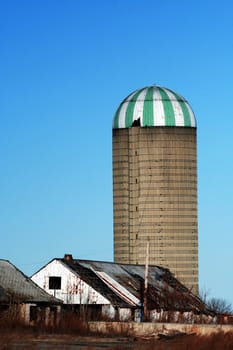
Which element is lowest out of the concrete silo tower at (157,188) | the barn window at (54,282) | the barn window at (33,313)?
the barn window at (33,313)

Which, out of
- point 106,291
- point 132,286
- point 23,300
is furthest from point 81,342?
point 132,286

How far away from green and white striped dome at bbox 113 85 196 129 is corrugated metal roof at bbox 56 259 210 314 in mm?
16132

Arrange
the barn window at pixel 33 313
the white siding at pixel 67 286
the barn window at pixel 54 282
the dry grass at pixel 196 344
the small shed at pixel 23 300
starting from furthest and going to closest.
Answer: the barn window at pixel 54 282
the white siding at pixel 67 286
the barn window at pixel 33 313
the small shed at pixel 23 300
the dry grass at pixel 196 344

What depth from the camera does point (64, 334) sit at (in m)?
45.9

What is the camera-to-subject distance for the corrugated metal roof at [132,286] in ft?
195

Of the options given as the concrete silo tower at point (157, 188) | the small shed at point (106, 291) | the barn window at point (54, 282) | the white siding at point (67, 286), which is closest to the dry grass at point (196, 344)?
the small shed at point (106, 291)

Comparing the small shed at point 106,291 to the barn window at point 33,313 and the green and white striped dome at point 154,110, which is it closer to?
the barn window at point 33,313

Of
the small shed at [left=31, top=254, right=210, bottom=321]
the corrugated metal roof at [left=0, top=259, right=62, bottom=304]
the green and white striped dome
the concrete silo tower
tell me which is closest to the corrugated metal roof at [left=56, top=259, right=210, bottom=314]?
the small shed at [left=31, top=254, right=210, bottom=321]

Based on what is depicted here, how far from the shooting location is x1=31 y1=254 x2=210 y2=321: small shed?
58094 millimetres

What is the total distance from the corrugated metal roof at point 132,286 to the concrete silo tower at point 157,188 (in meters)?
11.9

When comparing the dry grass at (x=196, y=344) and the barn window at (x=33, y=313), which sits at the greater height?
the barn window at (x=33, y=313)

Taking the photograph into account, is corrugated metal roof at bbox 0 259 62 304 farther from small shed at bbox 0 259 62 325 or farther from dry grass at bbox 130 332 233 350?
dry grass at bbox 130 332 233 350

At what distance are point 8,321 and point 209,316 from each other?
21061mm

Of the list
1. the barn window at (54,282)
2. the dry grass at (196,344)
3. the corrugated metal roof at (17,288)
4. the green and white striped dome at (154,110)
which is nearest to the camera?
the dry grass at (196,344)
